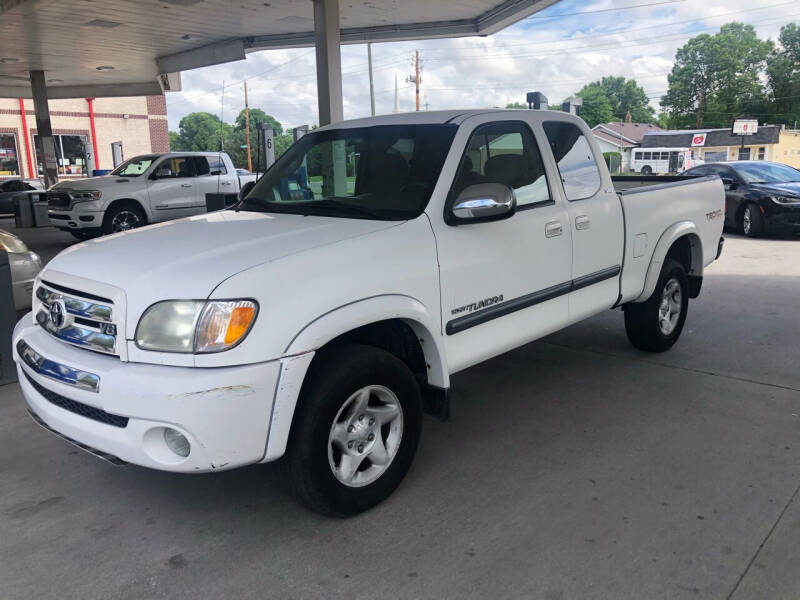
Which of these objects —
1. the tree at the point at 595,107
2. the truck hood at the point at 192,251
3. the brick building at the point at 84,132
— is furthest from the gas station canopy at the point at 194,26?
the tree at the point at 595,107

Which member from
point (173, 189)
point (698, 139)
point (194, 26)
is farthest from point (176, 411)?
point (698, 139)

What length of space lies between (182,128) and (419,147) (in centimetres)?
9286

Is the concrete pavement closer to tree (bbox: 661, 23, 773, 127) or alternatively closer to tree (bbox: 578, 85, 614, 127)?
tree (bbox: 661, 23, 773, 127)

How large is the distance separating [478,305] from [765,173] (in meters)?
12.7

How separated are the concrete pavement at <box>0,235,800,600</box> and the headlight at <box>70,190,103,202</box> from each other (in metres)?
9.04

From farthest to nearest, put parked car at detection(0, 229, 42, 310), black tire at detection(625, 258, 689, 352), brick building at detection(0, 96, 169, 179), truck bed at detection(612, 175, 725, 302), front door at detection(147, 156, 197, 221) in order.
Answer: brick building at detection(0, 96, 169, 179), front door at detection(147, 156, 197, 221), parked car at detection(0, 229, 42, 310), black tire at detection(625, 258, 689, 352), truck bed at detection(612, 175, 725, 302)

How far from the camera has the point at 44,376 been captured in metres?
3.11

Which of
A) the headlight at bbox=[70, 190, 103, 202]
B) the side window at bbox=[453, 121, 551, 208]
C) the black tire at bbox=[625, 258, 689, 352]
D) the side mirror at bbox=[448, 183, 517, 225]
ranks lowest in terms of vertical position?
the black tire at bbox=[625, 258, 689, 352]

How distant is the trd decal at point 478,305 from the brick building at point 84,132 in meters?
30.9

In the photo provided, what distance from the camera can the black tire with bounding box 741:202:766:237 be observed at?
1286cm

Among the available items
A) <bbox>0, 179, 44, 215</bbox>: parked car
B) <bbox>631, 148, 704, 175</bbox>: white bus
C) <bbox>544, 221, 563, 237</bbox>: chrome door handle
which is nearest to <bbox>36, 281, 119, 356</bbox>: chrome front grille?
<bbox>544, 221, 563, 237</bbox>: chrome door handle

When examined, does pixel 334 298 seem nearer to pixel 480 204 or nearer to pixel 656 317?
pixel 480 204

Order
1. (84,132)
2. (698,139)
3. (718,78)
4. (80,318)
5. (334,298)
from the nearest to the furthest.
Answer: (334,298), (80,318), (84,132), (698,139), (718,78)

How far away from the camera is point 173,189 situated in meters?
14.0
